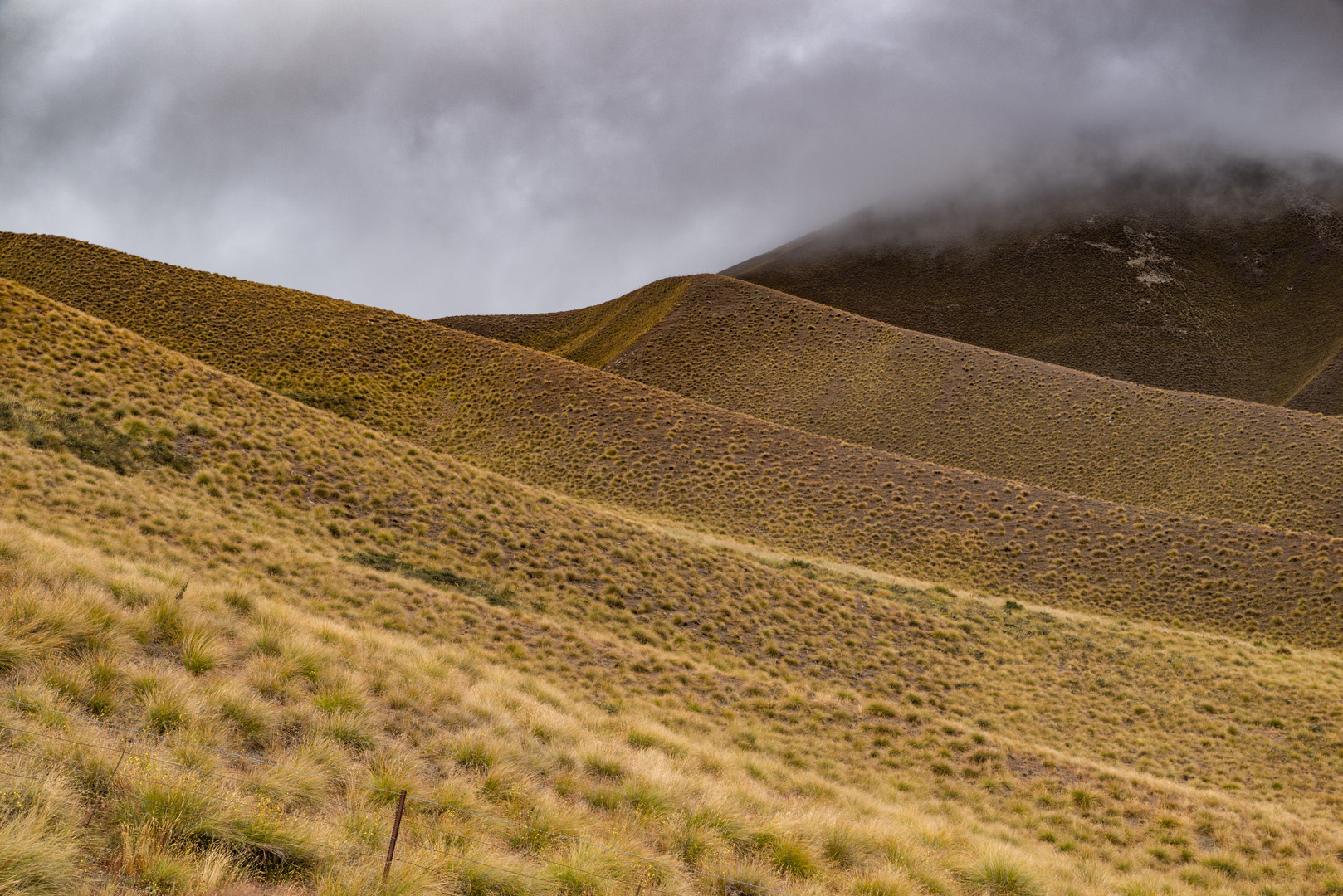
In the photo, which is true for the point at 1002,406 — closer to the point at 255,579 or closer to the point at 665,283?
the point at 665,283

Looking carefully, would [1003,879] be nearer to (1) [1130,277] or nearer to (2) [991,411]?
(2) [991,411]

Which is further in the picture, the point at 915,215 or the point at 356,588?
the point at 915,215

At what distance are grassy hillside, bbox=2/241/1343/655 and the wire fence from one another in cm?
2030

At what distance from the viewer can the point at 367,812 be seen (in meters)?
4.89

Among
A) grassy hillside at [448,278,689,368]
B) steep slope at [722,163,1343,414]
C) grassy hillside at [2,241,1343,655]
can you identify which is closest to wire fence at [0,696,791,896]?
grassy hillside at [2,241,1343,655]

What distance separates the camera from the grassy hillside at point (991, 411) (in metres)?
41.0

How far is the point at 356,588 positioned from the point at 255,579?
179cm

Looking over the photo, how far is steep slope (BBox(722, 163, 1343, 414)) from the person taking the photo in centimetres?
9569

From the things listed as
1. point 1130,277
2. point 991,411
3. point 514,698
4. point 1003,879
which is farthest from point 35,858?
point 1130,277

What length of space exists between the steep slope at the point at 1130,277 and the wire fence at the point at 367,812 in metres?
101

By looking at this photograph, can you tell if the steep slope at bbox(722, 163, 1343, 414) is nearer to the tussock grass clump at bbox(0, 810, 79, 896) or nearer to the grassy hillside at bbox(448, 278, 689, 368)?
the grassy hillside at bbox(448, 278, 689, 368)

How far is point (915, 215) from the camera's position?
156 metres

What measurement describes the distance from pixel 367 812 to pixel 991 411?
175 feet

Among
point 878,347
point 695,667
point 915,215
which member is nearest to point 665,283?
point 878,347
